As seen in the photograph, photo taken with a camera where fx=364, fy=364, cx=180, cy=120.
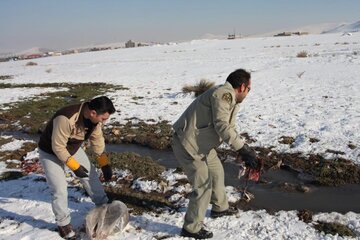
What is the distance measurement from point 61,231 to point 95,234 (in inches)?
18.6

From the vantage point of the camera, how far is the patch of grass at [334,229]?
478 cm

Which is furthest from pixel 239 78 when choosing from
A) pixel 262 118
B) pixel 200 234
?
pixel 262 118

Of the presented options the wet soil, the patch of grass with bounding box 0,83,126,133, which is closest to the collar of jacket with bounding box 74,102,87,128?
the wet soil

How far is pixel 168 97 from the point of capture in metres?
14.2

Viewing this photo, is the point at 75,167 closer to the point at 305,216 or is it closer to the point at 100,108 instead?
the point at 100,108

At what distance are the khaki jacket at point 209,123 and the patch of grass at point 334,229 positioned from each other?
175cm

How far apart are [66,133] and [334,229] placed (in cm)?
369

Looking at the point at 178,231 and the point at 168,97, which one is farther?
the point at 168,97

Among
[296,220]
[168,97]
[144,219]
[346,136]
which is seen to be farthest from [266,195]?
[168,97]

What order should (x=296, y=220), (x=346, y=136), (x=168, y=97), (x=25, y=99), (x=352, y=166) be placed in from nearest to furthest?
(x=296, y=220)
(x=352, y=166)
(x=346, y=136)
(x=168, y=97)
(x=25, y=99)

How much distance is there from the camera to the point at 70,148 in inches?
182

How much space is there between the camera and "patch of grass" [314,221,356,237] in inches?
188

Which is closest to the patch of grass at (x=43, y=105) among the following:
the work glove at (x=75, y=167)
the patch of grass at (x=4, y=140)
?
the patch of grass at (x=4, y=140)

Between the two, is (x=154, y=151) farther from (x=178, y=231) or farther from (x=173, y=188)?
(x=178, y=231)
